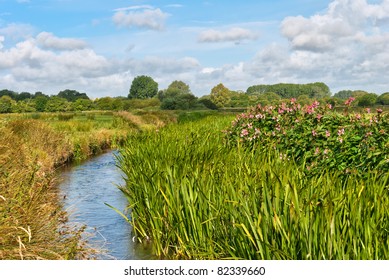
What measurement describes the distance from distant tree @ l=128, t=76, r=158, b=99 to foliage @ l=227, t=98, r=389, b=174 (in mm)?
125375

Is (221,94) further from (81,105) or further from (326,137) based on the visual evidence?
(326,137)

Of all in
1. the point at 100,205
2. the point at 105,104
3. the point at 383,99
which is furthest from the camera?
the point at 105,104

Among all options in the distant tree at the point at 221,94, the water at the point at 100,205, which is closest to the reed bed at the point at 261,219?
the water at the point at 100,205

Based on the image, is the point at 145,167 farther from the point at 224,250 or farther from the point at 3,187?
the point at 224,250

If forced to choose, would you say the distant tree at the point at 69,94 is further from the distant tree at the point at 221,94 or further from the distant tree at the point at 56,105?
the distant tree at the point at 221,94

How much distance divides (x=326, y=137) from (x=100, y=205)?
5.63 m

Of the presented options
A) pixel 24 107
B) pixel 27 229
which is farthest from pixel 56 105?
pixel 27 229

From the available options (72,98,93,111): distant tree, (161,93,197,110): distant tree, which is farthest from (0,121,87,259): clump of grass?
(72,98,93,111): distant tree

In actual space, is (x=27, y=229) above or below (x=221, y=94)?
below

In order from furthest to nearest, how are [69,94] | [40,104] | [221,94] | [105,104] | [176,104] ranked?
1. [221,94]
2. [69,94]
3. [105,104]
4. [40,104]
5. [176,104]

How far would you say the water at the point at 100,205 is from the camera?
30.1ft

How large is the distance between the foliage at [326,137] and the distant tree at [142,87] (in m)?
125

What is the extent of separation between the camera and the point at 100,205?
1299 cm

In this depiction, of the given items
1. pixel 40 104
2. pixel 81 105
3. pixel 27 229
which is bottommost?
pixel 27 229
